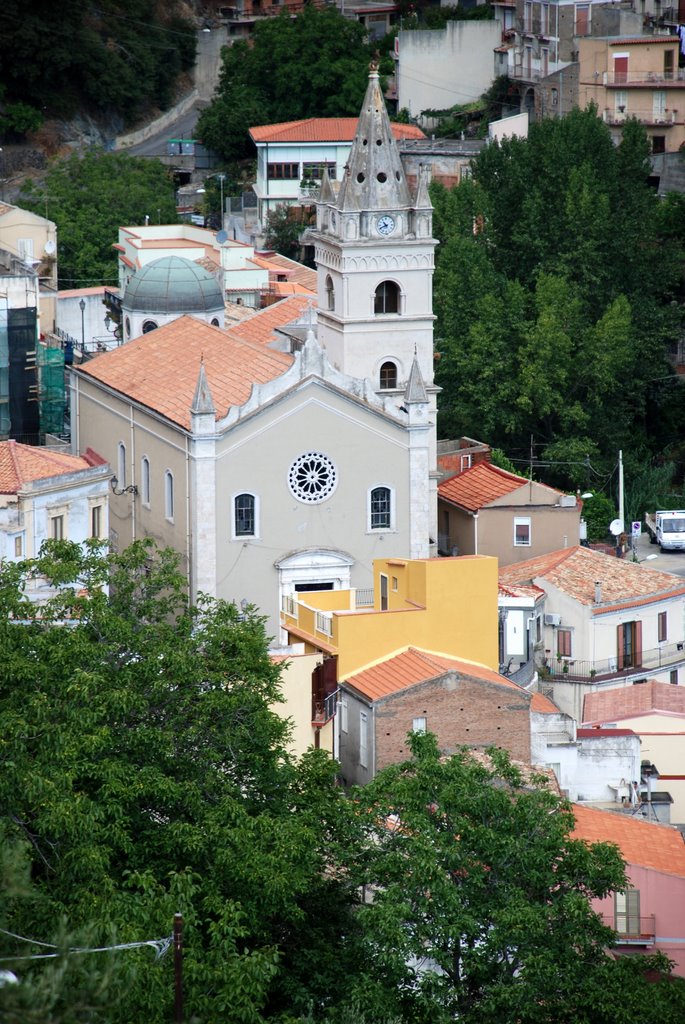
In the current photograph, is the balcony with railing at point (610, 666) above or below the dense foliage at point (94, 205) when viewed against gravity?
below

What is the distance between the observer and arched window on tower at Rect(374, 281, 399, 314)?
7150cm

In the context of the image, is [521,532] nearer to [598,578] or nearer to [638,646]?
[598,578]

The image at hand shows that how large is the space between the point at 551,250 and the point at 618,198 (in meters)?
3.34

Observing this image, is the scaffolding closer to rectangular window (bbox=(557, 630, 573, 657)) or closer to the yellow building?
rectangular window (bbox=(557, 630, 573, 657))

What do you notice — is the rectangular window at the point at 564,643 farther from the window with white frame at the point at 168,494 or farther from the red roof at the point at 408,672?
the window with white frame at the point at 168,494

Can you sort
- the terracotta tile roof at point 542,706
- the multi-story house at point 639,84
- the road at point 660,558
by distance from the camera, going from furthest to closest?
1. the multi-story house at point 639,84
2. the road at point 660,558
3. the terracotta tile roof at point 542,706

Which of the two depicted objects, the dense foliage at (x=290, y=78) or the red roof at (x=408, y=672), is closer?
the red roof at (x=408, y=672)

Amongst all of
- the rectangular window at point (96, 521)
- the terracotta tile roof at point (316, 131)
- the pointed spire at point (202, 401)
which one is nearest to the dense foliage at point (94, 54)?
the terracotta tile roof at point (316, 131)

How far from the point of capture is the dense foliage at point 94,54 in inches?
4621

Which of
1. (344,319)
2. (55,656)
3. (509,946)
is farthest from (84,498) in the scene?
(509,946)

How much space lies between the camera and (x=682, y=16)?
110188mm

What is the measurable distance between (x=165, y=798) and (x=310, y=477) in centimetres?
2397

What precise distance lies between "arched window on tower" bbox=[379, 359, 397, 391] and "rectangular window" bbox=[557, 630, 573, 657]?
31.1 feet

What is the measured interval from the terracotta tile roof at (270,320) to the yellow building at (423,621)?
2053cm
